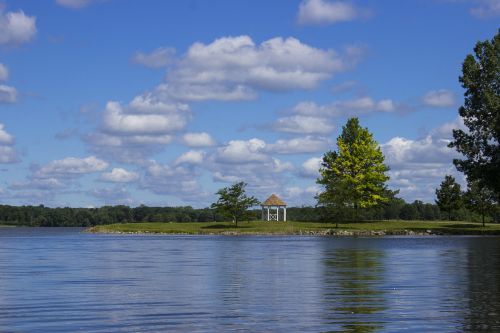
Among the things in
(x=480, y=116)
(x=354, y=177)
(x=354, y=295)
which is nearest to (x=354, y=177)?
(x=354, y=177)

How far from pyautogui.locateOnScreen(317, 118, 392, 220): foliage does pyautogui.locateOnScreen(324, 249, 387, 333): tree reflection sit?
248 feet

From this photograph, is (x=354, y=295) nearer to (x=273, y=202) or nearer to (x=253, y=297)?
(x=253, y=297)

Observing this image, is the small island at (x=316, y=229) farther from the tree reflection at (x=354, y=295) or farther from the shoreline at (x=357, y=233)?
the tree reflection at (x=354, y=295)

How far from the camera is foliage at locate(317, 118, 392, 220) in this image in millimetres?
118238

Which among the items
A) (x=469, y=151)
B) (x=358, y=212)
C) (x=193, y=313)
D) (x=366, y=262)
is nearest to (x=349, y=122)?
(x=358, y=212)

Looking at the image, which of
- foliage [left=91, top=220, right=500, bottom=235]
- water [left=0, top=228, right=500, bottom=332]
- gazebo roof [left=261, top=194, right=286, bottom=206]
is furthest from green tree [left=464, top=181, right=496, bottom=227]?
water [left=0, top=228, right=500, bottom=332]

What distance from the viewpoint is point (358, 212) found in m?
123

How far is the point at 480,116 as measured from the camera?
88375 mm

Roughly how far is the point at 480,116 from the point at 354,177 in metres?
35.6

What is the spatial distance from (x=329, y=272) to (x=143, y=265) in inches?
457

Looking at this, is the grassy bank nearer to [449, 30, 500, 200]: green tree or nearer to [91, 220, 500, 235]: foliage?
[91, 220, 500, 235]: foliage

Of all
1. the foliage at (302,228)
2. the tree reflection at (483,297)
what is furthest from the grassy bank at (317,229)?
the tree reflection at (483,297)

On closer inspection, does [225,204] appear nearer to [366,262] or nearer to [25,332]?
[366,262]

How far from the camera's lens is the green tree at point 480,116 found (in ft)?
285
